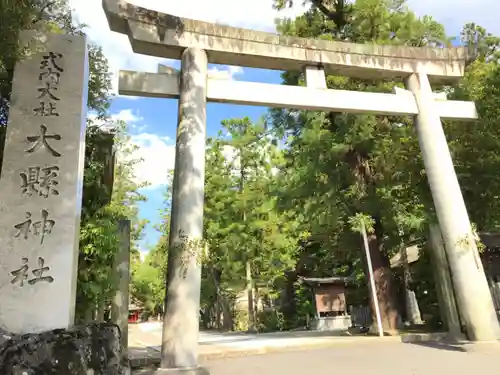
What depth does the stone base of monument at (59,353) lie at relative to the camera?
3.75 meters

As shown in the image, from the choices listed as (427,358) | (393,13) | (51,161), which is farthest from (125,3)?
(393,13)

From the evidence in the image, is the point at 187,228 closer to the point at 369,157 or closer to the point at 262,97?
the point at 262,97

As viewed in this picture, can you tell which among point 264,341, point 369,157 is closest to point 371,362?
point 264,341

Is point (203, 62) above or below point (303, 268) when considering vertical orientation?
above

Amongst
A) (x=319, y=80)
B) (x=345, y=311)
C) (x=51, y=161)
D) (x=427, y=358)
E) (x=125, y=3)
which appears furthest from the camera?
(x=345, y=311)

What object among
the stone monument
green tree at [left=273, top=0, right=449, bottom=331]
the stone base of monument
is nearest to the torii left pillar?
the stone monument

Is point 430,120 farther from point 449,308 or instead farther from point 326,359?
point 326,359

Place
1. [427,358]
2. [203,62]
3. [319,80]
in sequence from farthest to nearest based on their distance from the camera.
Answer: [319,80] → [203,62] → [427,358]

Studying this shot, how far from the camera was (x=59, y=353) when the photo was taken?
3.88 metres

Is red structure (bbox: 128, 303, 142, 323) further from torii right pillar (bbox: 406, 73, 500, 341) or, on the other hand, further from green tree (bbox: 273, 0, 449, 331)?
torii right pillar (bbox: 406, 73, 500, 341)

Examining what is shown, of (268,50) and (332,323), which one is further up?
(268,50)

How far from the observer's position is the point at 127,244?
8898 millimetres

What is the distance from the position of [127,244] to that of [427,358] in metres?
6.47

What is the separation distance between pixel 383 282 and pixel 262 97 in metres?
7.74
